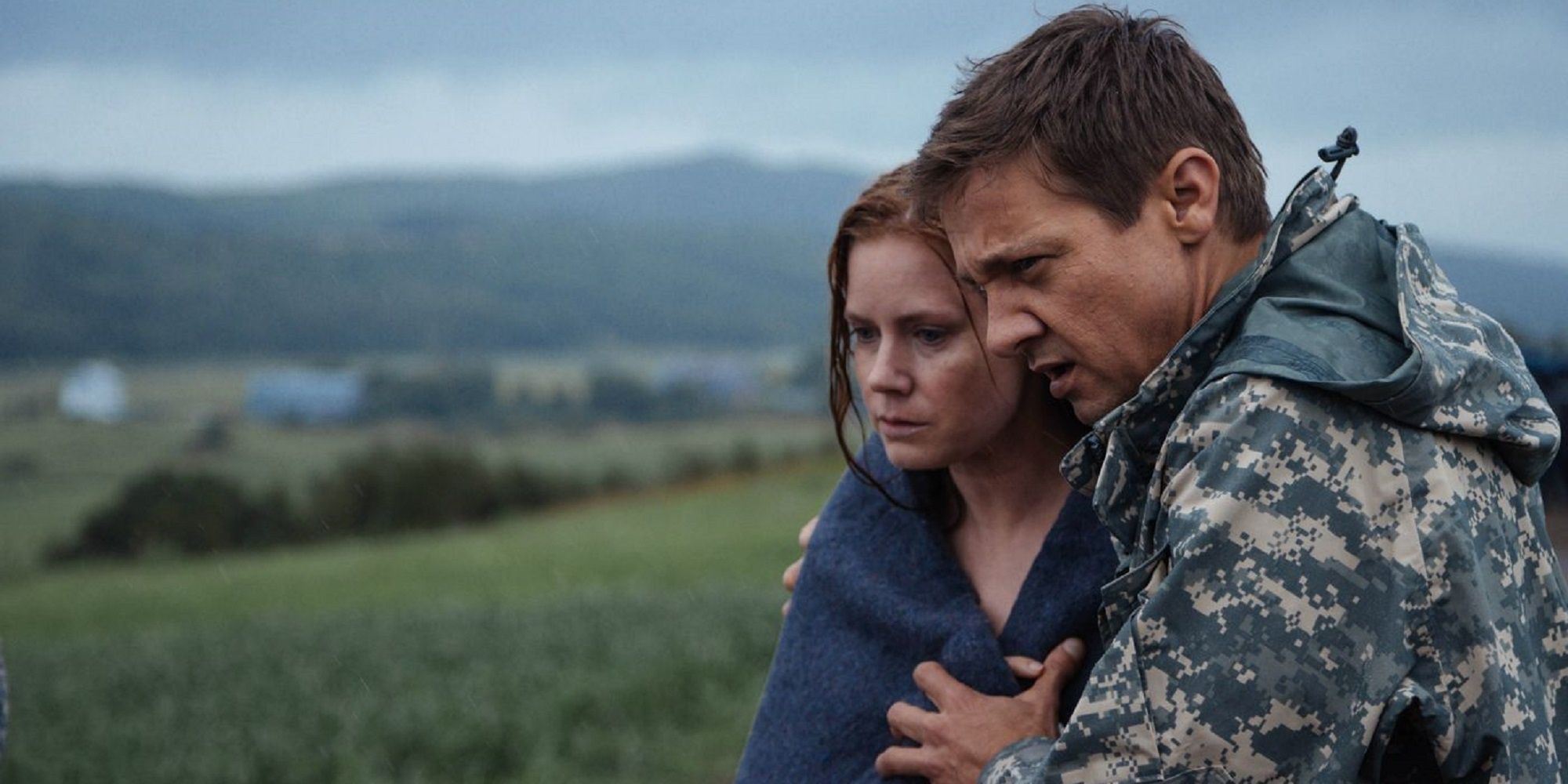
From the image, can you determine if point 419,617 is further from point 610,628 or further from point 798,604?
point 798,604

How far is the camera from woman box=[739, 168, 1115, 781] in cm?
269

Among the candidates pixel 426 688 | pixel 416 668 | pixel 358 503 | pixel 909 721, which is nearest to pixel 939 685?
pixel 909 721

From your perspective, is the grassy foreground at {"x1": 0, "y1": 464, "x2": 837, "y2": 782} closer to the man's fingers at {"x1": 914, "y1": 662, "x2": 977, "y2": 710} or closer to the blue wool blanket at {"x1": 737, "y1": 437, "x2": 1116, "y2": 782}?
the blue wool blanket at {"x1": 737, "y1": 437, "x2": 1116, "y2": 782}

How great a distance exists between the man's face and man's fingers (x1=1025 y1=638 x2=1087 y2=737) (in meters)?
0.51

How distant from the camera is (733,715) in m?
9.76

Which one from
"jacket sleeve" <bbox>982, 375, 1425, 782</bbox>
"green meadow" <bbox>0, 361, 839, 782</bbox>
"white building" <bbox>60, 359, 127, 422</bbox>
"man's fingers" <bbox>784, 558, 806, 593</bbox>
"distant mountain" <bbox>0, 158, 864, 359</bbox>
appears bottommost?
"white building" <bbox>60, 359, 127, 422</bbox>

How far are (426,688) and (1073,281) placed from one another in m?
9.83

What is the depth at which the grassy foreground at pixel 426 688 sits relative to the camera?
9.34 meters

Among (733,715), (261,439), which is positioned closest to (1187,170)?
(733,715)

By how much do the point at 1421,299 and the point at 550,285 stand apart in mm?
145478

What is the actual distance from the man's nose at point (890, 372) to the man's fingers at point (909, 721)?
1.78ft

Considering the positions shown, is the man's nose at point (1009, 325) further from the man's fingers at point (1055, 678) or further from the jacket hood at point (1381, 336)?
the man's fingers at point (1055, 678)

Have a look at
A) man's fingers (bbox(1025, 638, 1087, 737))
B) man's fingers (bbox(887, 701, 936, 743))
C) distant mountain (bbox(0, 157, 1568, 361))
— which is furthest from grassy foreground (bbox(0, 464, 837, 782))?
distant mountain (bbox(0, 157, 1568, 361))

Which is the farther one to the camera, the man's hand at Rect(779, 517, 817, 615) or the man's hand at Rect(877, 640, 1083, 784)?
the man's hand at Rect(779, 517, 817, 615)
